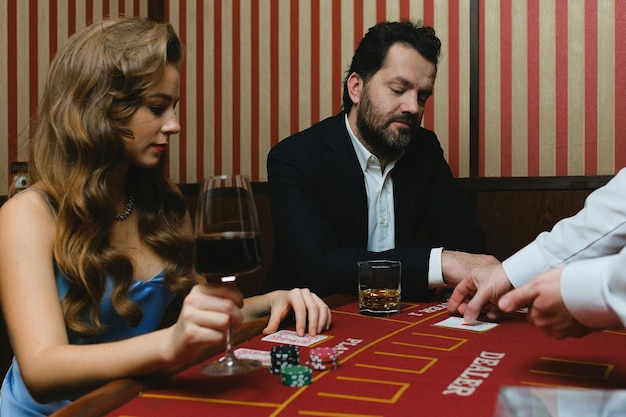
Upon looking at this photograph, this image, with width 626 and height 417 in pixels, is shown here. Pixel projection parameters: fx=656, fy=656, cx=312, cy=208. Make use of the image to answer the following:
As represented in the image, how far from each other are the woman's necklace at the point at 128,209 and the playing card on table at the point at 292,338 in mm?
546

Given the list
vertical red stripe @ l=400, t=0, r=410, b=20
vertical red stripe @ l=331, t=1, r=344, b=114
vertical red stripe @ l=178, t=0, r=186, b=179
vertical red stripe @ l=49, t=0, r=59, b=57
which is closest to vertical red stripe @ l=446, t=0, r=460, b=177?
vertical red stripe @ l=400, t=0, r=410, b=20

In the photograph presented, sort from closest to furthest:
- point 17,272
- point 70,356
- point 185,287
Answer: point 70,356 < point 17,272 < point 185,287

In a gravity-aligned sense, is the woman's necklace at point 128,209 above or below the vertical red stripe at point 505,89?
below

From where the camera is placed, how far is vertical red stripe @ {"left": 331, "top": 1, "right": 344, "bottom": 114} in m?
3.50

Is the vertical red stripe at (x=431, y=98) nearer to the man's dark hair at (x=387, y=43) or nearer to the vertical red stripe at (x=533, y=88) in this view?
the vertical red stripe at (x=533, y=88)

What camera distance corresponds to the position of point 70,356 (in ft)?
3.50

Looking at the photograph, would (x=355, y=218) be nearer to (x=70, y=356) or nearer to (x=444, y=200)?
(x=444, y=200)

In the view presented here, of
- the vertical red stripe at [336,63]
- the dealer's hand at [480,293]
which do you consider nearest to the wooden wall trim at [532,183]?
the vertical red stripe at [336,63]

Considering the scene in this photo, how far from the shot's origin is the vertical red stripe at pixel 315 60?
354 centimetres

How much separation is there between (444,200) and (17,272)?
1.74 meters

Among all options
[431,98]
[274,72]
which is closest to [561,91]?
[431,98]

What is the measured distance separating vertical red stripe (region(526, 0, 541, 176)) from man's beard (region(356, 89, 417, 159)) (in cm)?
97

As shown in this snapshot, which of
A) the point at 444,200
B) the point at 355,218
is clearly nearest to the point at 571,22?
the point at 444,200

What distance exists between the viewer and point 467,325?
1383 millimetres
